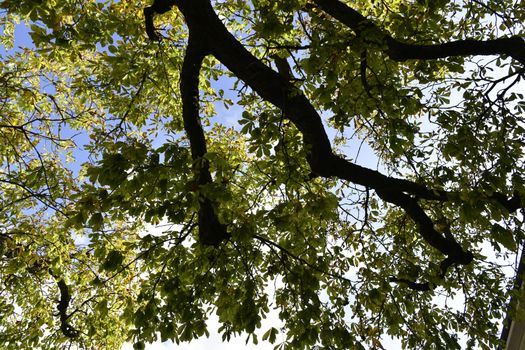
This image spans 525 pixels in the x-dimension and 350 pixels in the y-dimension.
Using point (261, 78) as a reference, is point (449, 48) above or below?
above

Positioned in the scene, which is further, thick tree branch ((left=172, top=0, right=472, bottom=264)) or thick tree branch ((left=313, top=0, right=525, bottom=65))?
thick tree branch ((left=172, top=0, right=472, bottom=264))

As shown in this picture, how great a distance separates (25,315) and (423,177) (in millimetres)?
9711

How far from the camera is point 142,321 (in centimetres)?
436

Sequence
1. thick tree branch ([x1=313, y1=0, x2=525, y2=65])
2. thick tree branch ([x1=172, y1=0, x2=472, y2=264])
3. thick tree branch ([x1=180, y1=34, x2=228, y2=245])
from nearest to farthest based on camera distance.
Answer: thick tree branch ([x1=313, y1=0, x2=525, y2=65]) → thick tree branch ([x1=172, y1=0, x2=472, y2=264]) → thick tree branch ([x1=180, y1=34, x2=228, y2=245])

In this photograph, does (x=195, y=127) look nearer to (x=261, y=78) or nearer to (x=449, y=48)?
(x=261, y=78)

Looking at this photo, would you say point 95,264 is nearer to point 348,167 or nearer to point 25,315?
point 25,315

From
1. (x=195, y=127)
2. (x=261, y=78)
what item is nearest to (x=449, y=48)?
(x=261, y=78)

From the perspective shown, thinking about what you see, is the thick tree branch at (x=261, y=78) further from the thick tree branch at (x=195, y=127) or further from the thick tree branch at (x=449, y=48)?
the thick tree branch at (x=449, y=48)

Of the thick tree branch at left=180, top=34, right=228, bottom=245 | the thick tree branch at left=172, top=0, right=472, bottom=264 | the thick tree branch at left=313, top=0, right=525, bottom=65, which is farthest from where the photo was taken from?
the thick tree branch at left=180, top=34, right=228, bottom=245

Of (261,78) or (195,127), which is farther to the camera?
(195,127)

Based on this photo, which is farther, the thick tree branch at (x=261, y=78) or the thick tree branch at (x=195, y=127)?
the thick tree branch at (x=195, y=127)

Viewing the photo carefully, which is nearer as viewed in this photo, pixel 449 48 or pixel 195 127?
pixel 449 48

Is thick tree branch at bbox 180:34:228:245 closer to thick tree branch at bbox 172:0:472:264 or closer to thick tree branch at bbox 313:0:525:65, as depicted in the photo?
thick tree branch at bbox 172:0:472:264

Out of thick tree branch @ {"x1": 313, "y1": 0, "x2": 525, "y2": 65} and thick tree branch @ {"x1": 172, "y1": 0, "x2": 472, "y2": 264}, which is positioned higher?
thick tree branch @ {"x1": 313, "y1": 0, "x2": 525, "y2": 65}
